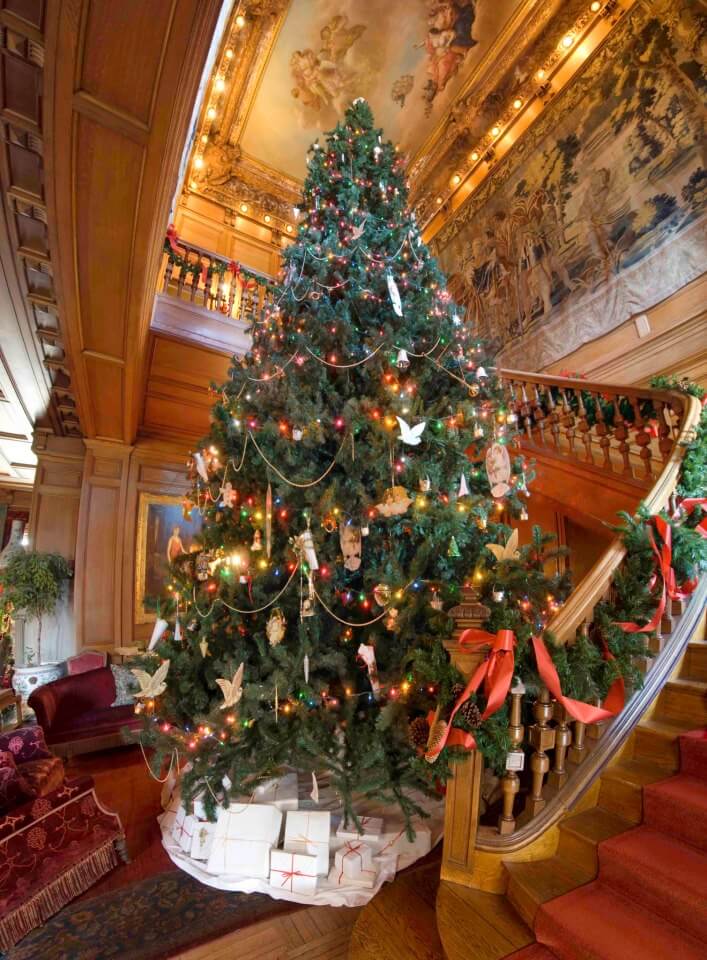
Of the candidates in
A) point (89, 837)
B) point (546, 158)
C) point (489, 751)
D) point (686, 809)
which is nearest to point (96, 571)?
point (89, 837)

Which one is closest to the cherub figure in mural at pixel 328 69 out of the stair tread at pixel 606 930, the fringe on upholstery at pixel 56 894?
the stair tread at pixel 606 930

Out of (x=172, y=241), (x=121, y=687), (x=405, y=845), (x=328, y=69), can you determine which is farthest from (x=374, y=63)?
(x=405, y=845)

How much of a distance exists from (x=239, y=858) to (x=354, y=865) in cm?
59

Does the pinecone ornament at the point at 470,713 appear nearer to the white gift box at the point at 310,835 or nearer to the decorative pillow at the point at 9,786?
the white gift box at the point at 310,835

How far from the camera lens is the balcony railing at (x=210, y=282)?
5.18 metres

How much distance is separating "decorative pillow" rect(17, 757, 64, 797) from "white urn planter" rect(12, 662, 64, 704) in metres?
3.49

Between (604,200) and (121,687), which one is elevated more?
(604,200)

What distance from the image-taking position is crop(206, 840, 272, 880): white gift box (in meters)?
2.12

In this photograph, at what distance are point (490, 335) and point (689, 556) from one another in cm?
656

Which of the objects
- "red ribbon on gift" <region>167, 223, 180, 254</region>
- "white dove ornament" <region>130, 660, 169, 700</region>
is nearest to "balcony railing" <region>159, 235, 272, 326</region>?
"red ribbon on gift" <region>167, 223, 180, 254</region>

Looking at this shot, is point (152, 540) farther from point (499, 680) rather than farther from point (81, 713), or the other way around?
point (499, 680)

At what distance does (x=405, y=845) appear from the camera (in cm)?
219

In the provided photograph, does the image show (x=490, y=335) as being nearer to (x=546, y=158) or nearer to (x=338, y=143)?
(x=546, y=158)

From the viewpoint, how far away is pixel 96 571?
5.69m
